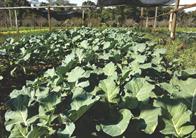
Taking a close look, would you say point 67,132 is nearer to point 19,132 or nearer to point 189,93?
point 19,132

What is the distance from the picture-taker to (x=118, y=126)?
98.1 inches

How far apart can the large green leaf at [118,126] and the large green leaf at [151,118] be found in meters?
0.12

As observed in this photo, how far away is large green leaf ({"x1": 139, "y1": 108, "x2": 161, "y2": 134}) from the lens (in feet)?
8.21

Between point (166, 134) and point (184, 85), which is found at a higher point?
point (184, 85)

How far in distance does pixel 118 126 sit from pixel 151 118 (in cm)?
23

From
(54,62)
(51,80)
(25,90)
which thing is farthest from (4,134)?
(54,62)

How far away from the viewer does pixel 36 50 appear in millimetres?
8711

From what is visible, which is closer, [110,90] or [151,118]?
[151,118]

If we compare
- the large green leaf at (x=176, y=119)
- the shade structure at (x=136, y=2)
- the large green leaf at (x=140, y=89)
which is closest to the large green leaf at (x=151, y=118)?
the large green leaf at (x=176, y=119)

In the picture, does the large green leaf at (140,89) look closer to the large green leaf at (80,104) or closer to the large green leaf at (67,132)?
the large green leaf at (80,104)

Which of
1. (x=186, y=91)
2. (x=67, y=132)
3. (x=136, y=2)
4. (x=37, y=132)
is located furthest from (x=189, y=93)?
(x=136, y=2)

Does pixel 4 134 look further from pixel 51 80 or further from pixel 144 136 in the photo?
pixel 144 136

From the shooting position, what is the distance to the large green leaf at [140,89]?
2.86m

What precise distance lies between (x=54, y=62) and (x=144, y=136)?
23.7ft
